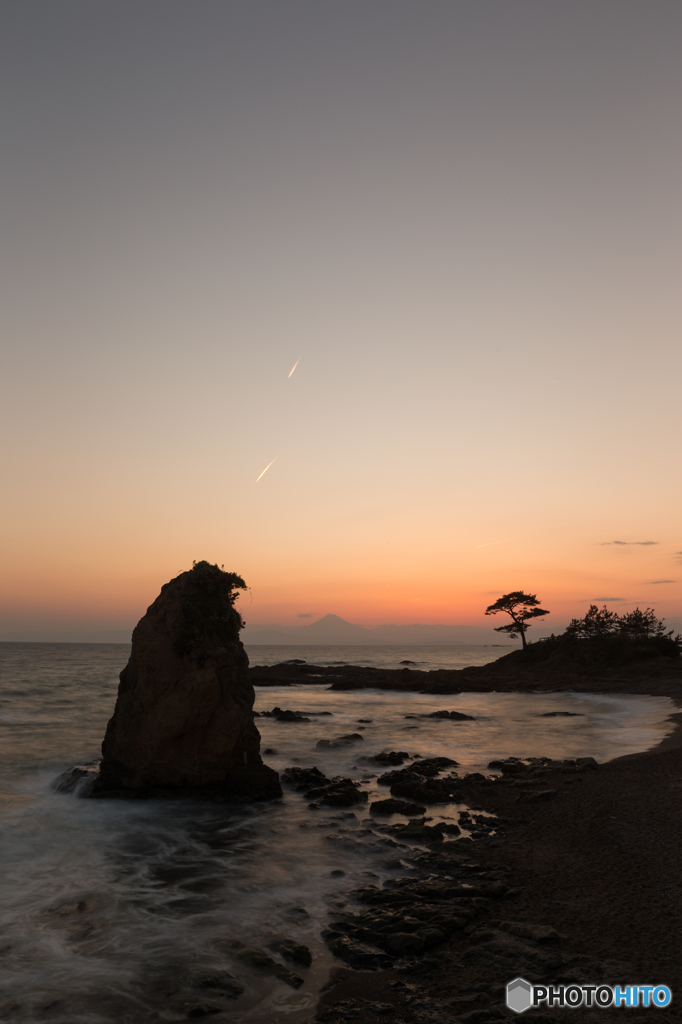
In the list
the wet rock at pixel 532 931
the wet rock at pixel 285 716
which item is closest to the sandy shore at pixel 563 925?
the wet rock at pixel 532 931

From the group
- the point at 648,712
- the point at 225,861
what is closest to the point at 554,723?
the point at 648,712

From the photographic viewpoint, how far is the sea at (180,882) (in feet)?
24.1

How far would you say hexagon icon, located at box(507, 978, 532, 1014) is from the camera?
254 inches

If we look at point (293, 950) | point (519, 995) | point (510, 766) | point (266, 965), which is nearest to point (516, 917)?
point (519, 995)

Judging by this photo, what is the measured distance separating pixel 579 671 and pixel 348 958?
1925 inches

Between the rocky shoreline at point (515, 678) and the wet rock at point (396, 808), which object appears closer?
the wet rock at point (396, 808)

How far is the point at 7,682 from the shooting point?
53.0 meters

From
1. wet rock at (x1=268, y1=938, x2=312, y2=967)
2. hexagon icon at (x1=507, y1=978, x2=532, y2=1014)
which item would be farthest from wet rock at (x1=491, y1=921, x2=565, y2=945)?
wet rock at (x1=268, y1=938, x2=312, y2=967)

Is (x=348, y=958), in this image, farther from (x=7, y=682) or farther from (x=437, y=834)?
(x=7, y=682)

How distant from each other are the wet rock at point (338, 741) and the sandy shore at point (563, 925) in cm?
1220

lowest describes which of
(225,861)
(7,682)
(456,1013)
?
(7,682)

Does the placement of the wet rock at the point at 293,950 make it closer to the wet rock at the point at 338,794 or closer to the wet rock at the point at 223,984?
the wet rock at the point at 223,984
